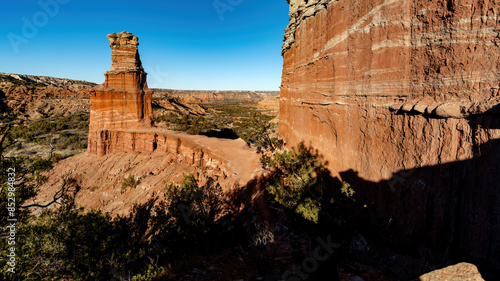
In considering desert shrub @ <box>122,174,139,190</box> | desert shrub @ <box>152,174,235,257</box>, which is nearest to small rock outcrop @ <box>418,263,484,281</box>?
desert shrub @ <box>152,174,235,257</box>

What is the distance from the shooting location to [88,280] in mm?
6500

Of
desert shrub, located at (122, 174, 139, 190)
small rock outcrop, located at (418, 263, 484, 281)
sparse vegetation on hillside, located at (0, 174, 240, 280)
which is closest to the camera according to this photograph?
small rock outcrop, located at (418, 263, 484, 281)

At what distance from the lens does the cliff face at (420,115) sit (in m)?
3.68

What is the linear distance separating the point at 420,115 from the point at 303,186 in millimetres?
3380

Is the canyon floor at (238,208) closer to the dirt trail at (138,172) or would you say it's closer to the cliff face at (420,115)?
the dirt trail at (138,172)

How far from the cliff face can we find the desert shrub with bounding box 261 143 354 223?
0.75m

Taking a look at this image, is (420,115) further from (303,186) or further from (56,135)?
(56,135)

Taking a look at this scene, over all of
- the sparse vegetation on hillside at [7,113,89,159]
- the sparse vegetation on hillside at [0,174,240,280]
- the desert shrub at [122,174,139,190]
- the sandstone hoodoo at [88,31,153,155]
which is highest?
the sandstone hoodoo at [88,31,153,155]

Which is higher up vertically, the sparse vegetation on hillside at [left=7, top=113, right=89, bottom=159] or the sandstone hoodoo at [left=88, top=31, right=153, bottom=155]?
the sandstone hoodoo at [left=88, top=31, right=153, bottom=155]

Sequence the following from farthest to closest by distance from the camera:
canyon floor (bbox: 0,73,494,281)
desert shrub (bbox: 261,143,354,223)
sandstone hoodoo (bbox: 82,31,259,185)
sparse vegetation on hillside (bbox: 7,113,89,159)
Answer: sparse vegetation on hillside (bbox: 7,113,89,159), sandstone hoodoo (bbox: 82,31,259,185), desert shrub (bbox: 261,143,354,223), canyon floor (bbox: 0,73,494,281)

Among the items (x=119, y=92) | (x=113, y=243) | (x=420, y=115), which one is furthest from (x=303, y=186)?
(x=119, y=92)

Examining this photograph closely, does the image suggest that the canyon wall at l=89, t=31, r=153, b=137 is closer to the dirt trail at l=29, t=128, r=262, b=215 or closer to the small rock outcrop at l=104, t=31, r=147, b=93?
the small rock outcrop at l=104, t=31, r=147, b=93

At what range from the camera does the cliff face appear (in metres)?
3.68

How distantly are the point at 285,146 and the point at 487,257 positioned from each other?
364 inches
